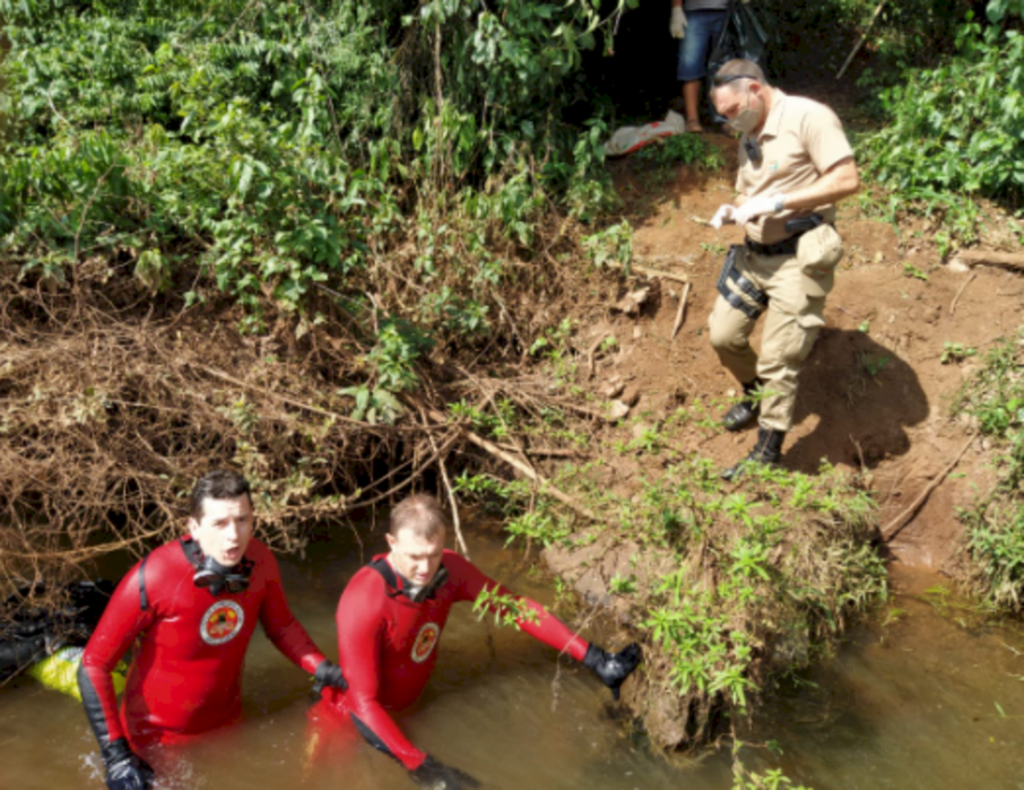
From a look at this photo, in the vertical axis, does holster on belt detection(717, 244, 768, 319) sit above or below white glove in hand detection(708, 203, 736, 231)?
below

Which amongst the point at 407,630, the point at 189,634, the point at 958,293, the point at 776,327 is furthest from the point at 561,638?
the point at 958,293

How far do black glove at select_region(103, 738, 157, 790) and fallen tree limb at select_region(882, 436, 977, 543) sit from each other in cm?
389

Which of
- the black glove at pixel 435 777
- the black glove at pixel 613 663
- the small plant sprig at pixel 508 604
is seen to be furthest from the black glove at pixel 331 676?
the black glove at pixel 613 663

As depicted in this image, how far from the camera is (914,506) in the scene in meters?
5.18

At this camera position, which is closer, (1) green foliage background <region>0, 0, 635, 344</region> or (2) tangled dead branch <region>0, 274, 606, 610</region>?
(2) tangled dead branch <region>0, 274, 606, 610</region>

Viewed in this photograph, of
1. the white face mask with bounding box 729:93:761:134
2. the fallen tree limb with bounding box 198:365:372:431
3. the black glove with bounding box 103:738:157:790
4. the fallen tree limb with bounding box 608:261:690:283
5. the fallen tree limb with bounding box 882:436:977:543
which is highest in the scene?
the white face mask with bounding box 729:93:761:134

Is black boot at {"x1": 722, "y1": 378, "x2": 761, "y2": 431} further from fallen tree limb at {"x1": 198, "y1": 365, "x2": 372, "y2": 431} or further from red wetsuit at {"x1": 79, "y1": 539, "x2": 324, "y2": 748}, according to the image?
red wetsuit at {"x1": 79, "y1": 539, "x2": 324, "y2": 748}

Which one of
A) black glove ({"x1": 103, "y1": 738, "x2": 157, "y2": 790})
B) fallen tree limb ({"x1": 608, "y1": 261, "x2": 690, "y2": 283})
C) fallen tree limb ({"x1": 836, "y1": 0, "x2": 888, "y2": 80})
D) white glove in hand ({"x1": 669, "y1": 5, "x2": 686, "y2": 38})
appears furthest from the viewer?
A: fallen tree limb ({"x1": 836, "y1": 0, "x2": 888, "y2": 80})

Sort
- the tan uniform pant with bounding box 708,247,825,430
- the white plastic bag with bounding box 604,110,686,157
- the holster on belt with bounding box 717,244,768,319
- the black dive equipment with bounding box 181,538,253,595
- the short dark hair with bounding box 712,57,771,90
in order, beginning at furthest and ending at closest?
1. the white plastic bag with bounding box 604,110,686,157
2. the holster on belt with bounding box 717,244,768,319
3. the tan uniform pant with bounding box 708,247,825,430
4. the short dark hair with bounding box 712,57,771,90
5. the black dive equipment with bounding box 181,538,253,595

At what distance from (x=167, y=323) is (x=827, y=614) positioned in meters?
3.80

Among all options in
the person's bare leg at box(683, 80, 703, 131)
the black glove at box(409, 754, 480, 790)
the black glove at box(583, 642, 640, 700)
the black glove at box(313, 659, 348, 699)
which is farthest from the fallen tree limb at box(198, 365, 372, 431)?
the person's bare leg at box(683, 80, 703, 131)

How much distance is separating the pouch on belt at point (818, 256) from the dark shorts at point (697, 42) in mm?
2941

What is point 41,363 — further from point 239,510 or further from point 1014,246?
point 1014,246

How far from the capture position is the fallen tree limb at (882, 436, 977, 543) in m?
5.18
